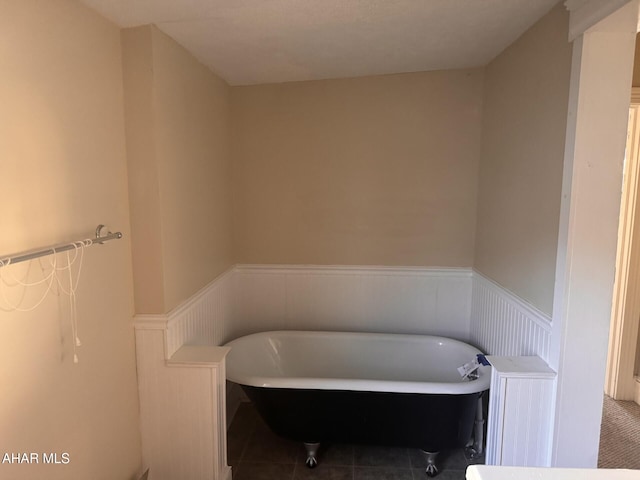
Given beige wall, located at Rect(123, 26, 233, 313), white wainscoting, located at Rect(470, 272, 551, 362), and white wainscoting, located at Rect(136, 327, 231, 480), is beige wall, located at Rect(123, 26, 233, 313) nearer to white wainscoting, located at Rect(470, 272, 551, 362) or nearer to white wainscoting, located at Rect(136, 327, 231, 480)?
white wainscoting, located at Rect(136, 327, 231, 480)

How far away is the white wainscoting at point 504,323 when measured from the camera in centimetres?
178

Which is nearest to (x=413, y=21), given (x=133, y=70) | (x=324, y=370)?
(x=133, y=70)

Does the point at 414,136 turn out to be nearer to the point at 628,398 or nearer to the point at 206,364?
the point at 206,364

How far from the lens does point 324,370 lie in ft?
8.79

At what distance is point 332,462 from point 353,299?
1.03m

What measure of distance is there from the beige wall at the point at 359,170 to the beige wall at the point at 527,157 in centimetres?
23

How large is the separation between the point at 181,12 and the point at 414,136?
1604 millimetres

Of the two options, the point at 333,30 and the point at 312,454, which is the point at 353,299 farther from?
the point at 333,30

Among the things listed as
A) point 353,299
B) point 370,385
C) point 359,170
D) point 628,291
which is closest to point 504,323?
point 370,385

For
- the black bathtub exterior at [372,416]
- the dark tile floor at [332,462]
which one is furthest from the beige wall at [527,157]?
the dark tile floor at [332,462]

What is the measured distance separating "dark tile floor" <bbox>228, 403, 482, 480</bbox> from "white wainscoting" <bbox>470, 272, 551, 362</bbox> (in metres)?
0.67

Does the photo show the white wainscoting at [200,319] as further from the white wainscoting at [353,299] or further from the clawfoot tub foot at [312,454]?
the clawfoot tub foot at [312,454]

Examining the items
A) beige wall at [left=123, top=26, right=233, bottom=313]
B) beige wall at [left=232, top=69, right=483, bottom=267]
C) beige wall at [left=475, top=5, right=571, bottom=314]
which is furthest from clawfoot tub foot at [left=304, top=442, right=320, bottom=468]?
beige wall at [left=475, top=5, right=571, bottom=314]

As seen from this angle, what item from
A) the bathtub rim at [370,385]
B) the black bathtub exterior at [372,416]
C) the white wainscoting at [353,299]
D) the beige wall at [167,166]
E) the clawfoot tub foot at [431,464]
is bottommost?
the clawfoot tub foot at [431,464]
